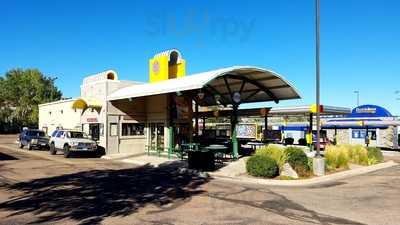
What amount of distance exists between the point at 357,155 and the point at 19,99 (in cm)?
7106

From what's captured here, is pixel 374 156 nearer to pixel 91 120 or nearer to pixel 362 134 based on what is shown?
pixel 362 134

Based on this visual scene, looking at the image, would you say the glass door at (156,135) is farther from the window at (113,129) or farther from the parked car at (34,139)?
the parked car at (34,139)

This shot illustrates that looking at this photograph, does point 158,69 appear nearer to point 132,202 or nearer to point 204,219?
point 132,202

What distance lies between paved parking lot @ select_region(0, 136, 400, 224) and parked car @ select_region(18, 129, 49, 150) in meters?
17.0

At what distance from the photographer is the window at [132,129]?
27.2 m

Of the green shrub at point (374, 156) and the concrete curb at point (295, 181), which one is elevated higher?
the green shrub at point (374, 156)

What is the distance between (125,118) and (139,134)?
1657mm

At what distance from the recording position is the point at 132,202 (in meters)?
10.5

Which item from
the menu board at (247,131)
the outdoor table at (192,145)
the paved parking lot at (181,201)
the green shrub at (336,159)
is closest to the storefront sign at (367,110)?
the menu board at (247,131)

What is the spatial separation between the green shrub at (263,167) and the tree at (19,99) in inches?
2631

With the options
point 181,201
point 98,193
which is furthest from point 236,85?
point 181,201

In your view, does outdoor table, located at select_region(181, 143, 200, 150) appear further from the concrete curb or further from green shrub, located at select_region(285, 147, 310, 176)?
green shrub, located at select_region(285, 147, 310, 176)

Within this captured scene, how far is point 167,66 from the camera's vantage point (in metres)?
28.0

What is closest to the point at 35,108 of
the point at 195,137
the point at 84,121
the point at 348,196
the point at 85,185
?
the point at 84,121
